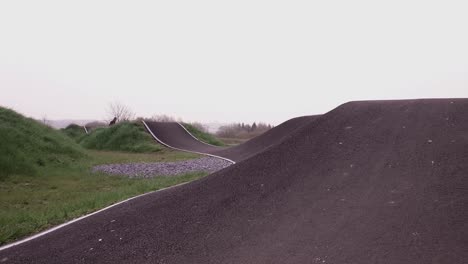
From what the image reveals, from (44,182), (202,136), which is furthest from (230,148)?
(44,182)

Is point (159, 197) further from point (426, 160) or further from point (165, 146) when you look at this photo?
point (165, 146)

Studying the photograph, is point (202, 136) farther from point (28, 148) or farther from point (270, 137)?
point (28, 148)

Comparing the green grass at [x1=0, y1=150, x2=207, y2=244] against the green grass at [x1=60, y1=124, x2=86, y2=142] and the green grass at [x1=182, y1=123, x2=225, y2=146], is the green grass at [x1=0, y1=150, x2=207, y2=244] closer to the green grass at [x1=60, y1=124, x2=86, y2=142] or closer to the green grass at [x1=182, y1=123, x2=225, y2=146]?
the green grass at [x1=182, y1=123, x2=225, y2=146]

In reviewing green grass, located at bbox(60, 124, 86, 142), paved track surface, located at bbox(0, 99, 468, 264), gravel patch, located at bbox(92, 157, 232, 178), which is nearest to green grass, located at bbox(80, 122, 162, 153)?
gravel patch, located at bbox(92, 157, 232, 178)

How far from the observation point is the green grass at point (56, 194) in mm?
7070

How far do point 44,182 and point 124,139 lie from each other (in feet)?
51.0

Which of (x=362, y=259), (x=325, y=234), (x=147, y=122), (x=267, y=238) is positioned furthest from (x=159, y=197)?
(x=147, y=122)

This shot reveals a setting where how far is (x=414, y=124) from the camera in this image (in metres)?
7.27

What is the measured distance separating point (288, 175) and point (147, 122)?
25.1 m

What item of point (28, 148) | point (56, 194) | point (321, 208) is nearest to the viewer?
point (321, 208)

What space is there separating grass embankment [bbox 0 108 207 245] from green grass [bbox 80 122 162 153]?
20.9 feet

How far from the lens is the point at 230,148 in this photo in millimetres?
21781

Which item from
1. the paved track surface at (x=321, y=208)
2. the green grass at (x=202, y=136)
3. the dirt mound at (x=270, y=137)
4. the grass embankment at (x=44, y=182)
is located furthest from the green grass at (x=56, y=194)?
the green grass at (x=202, y=136)

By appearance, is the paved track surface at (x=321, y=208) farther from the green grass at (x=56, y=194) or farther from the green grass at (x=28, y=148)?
the green grass at (x=28, y=148)
